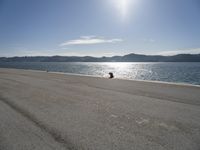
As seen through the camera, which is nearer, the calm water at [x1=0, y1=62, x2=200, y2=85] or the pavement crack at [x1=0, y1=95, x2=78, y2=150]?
the pavement crack at [x1=0, y1=95, x2=78, y2=150]

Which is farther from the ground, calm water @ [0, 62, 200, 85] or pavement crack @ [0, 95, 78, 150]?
pavement crack @ [0, 95, 78, 150]

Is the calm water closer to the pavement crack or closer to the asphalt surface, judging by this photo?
the asphalt surface

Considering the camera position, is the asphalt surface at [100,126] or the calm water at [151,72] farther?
the calm water at [151,72]

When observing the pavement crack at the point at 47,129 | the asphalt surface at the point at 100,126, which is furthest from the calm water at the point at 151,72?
the pavement crack at the point at 47,129

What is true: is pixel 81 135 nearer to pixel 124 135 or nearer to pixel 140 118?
pixel 124 135

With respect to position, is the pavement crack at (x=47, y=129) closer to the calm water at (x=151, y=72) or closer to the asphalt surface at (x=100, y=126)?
the asphalt surface at (x=100, y=126)

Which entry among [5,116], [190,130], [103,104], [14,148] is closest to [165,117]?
[190,130]

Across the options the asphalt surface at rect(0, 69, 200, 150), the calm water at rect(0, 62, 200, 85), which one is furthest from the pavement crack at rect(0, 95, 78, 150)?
the calm water at rect(0, 62, 200, 85)

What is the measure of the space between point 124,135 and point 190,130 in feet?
5.14

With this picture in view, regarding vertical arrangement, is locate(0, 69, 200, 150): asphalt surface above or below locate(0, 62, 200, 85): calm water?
above

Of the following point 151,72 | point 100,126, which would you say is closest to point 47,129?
point 100,126

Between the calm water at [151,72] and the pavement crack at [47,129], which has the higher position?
the pavement crack at [47,129]

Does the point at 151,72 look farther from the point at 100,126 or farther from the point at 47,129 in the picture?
the point at 47,129

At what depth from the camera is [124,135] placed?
13.1 feet
